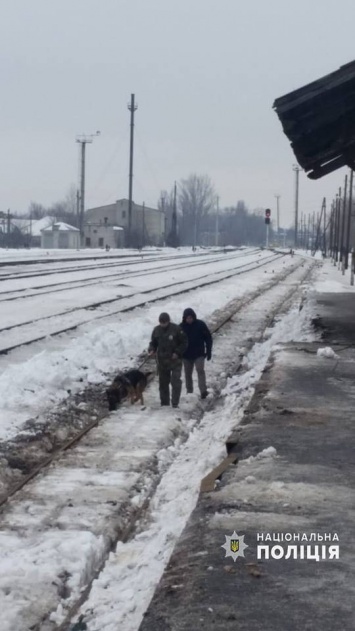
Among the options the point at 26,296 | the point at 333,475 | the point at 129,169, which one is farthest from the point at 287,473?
the point at 129,169

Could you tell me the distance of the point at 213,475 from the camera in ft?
29.8

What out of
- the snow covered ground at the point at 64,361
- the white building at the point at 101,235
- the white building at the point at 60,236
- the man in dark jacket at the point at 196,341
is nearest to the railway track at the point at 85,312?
the snow covered ground at the point at 64,361

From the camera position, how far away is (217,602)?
A: 19.4ft

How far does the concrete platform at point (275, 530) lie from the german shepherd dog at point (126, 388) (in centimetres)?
244

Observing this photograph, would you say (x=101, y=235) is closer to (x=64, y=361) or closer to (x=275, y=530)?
(x=64, y=361)

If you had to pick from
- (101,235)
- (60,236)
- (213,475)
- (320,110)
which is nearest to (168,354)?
(320,110)

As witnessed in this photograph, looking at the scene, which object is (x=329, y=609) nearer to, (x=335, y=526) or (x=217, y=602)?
(x=217, y=602)

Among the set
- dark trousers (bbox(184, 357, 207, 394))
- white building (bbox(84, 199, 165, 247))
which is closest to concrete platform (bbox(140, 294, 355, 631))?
dark trousers (bbox(184, 357, 207, 394))

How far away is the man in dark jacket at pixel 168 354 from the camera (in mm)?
14609

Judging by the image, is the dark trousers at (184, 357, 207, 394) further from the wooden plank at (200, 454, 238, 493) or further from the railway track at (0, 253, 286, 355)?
the wooden plank at (200, 454, 238, 493)

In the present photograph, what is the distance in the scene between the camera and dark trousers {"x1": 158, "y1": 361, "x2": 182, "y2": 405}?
47.8 feet

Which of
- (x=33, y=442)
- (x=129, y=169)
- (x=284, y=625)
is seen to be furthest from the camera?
(x=129, y=169)

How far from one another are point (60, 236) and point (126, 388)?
11679 cm

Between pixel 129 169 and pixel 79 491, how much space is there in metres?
82.5
